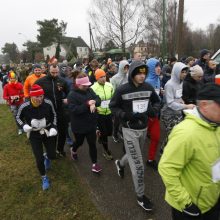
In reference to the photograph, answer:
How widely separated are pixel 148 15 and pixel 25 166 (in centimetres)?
3623

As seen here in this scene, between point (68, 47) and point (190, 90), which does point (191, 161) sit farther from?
point (68, 47)

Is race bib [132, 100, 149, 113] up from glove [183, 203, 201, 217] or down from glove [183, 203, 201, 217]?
up

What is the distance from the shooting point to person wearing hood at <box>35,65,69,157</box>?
16.9ft

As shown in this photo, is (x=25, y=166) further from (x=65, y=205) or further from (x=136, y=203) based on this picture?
(x=136, y=203)

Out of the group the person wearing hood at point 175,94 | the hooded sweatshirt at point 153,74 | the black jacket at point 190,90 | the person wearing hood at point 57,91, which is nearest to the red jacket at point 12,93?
the person wearing hood at point 57,91

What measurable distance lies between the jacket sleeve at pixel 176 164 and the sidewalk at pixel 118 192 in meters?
1.62

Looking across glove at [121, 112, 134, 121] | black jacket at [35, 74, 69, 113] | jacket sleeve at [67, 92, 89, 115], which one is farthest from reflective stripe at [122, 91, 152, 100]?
black jacket at [35, 74, 69, 113]

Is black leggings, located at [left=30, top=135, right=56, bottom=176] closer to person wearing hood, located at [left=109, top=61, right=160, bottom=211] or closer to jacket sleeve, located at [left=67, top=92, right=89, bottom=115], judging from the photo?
jacket sleeve, located at [left=67, top=92, right=89, bottom=115]

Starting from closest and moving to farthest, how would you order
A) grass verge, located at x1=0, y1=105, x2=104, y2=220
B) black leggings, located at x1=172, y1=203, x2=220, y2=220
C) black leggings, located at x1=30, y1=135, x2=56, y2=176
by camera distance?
black leggings, located at x1=172, y1=203, x2=220, y2=220 < grass verge, located at x1=0, y1=105, x2=104, y2=220 < black leggings, located at x1=30, y1=135, x2=56, y2=176

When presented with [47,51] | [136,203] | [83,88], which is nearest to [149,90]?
[83,88]

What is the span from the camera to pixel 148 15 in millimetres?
37656

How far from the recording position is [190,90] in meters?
4.74

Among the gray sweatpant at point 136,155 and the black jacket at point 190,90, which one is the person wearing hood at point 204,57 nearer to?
the black jacket at point 190,90

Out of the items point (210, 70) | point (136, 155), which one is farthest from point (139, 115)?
point (210, 70)
